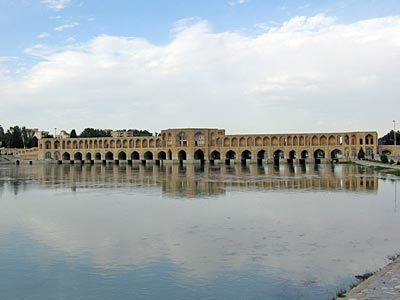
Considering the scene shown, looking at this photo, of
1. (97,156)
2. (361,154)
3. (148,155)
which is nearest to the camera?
(361,154)

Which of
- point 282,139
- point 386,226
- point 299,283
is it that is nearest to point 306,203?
point 386,226

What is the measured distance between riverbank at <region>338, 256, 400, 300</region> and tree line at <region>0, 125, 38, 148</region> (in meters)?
88.6

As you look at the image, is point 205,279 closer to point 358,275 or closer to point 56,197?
point 358,275

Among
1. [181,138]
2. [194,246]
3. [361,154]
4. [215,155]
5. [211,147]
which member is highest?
[181,138]

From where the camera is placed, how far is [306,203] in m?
18.7

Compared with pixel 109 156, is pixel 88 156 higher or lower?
higher

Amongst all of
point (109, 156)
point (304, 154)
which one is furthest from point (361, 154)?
point (109, 156)

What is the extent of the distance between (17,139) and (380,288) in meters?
89.5

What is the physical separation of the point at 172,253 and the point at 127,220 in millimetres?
4909

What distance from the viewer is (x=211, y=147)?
64875 millimetres

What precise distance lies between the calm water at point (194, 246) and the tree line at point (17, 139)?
72884 mm

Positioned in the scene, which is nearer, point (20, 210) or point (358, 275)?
point (358, 275)

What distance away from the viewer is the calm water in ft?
27.1

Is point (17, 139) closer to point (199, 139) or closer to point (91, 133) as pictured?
point (91, 133)
